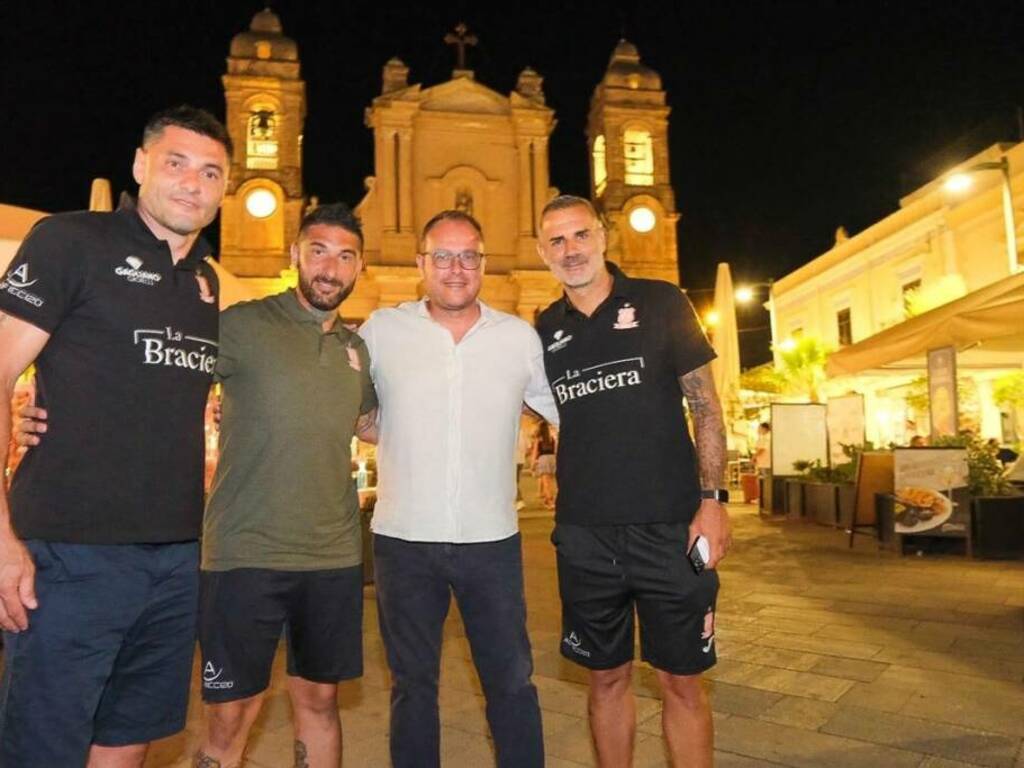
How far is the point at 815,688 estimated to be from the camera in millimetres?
3916

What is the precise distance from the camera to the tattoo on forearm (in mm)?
2721

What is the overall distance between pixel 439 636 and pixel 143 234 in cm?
157

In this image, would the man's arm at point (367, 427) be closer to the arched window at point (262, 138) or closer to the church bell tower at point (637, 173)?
the arched window at point (262, 138)

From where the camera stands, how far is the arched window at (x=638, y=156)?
30094mm

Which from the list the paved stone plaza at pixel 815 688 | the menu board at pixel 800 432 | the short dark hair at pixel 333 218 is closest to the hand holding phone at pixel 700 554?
the paved stone plaza at pixel 815 688

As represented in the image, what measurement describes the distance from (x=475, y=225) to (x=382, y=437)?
0.86 meters

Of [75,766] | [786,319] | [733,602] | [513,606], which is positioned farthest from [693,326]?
[786,319]

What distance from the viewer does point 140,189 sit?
2223 mm

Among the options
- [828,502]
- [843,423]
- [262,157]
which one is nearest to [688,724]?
[828,502]

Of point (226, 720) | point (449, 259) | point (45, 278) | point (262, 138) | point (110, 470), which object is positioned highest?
point (262, 138)

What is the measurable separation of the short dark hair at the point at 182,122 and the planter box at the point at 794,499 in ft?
34.0

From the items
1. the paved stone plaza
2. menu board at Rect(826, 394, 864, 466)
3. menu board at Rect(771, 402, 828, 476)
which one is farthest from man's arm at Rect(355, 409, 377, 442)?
menu board at Rect(771, 402, 828, 476)

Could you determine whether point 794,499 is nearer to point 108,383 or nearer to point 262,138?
point 108,383

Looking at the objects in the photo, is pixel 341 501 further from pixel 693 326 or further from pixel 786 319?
pixel 786 319
